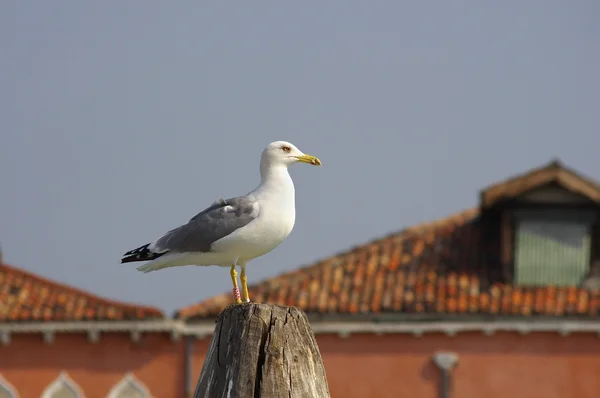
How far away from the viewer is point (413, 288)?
2589 cm

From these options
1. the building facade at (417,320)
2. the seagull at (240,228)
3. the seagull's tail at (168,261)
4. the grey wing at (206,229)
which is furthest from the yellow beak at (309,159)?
the building facade at (417,320)

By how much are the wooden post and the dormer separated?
68.1 feet

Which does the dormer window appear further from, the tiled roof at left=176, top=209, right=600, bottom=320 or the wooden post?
the wooden post

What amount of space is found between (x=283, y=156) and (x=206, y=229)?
701 mm

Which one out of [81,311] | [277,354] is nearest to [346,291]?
[81,311]

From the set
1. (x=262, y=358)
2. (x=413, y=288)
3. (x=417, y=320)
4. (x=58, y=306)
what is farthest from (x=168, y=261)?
(x=58, y=306)

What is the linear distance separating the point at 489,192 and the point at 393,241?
2.66 m

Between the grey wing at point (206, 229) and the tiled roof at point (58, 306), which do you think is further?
the tiled roof at point (58, 306)

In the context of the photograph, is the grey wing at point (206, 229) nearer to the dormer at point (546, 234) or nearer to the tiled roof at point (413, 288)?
the tiled roof at point (413, 288)

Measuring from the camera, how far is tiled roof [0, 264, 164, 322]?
2686 cm

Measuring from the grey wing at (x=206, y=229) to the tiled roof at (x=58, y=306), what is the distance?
58.4 feet

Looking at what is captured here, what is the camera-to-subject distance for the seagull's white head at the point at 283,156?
858cm

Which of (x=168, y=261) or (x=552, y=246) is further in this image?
(x=552, y=246)

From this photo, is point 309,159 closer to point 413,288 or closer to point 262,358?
point 262,358
